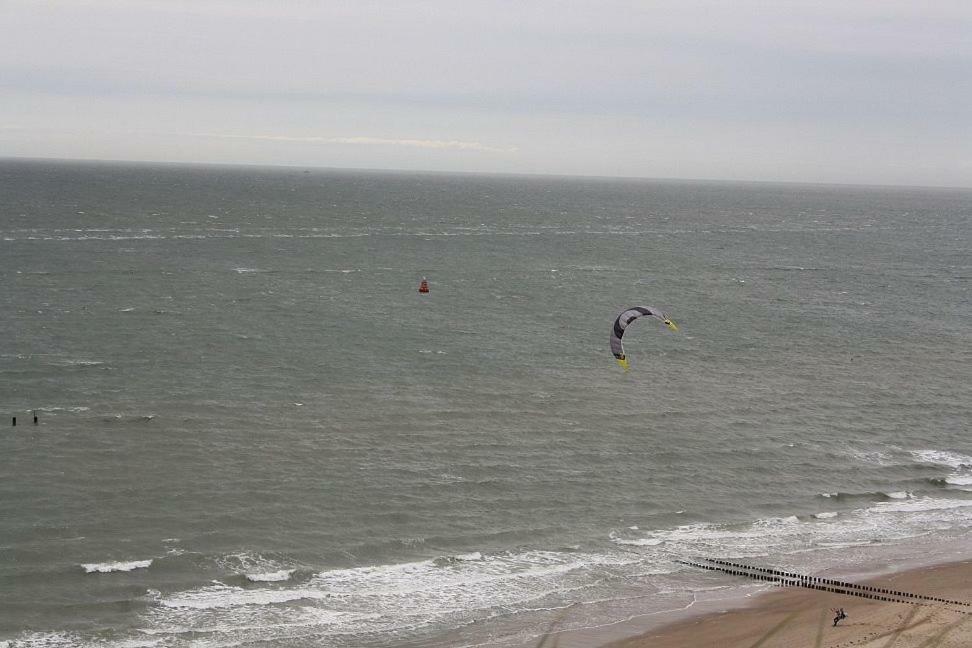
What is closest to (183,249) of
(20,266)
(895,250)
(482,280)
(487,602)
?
(20,266)

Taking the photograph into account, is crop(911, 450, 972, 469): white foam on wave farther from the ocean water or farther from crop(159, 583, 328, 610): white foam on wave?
crop(159, 583, 328, 610): white foam on wave

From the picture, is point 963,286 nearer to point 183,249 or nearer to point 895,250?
point 895,250

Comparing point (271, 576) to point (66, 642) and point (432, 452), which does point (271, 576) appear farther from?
point (432, 452)

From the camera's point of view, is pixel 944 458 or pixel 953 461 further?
pixel 944 458

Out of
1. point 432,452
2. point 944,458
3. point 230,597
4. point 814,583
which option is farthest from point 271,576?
point 944,458

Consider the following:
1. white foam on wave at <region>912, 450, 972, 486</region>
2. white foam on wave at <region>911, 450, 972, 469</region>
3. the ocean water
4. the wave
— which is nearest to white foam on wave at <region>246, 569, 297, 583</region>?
the ocean water

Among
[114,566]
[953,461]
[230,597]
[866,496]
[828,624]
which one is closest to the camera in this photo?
[828,624]

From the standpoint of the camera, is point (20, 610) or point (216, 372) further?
point (216, 372)
